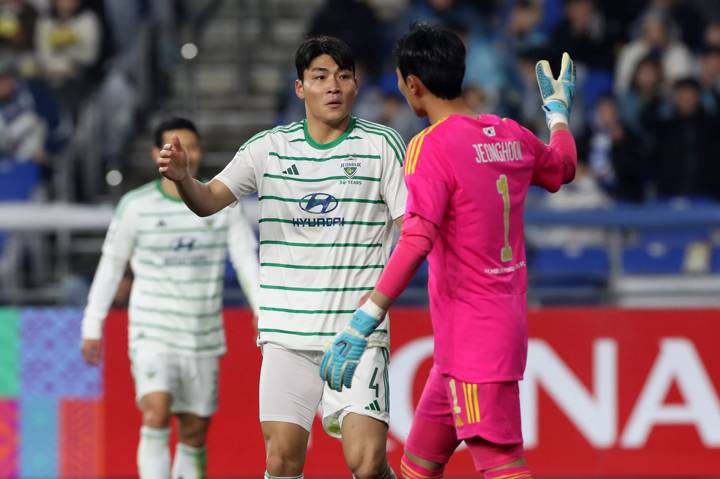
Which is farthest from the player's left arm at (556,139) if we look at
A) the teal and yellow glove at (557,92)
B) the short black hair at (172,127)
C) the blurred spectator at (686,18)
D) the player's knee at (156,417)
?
the blurred spectator at (686,18)

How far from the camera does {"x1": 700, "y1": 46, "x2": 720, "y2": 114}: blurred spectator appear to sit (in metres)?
13.2

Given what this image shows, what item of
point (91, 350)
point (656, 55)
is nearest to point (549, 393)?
point (91, 350)

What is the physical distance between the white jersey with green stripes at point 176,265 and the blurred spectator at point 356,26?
555 cm

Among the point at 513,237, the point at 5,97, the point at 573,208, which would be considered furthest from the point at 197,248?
the point at 5,97

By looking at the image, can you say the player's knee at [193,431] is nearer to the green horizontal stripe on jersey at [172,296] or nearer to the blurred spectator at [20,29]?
the green horizontal stripe on jersey at [172,296]

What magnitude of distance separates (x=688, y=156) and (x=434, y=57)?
23.4 ft

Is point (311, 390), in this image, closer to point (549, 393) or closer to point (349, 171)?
point (349, 171)

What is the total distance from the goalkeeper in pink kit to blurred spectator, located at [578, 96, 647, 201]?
643 cm

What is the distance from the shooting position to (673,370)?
10680 mm

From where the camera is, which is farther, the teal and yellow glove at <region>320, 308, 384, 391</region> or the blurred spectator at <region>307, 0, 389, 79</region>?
the blurred spectator at <region>307, 0, 389, 79</region>

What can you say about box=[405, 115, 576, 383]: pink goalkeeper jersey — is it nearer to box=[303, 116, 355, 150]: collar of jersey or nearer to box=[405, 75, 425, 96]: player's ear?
box=[405, 75, 425, 96]: player's ear

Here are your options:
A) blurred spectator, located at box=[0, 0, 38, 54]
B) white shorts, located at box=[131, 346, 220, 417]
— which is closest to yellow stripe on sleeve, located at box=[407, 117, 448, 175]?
white shorts, located at box=[131, 346, 220, 417]

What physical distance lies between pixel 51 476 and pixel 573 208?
4553mm

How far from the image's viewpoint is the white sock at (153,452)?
8.32 meters
